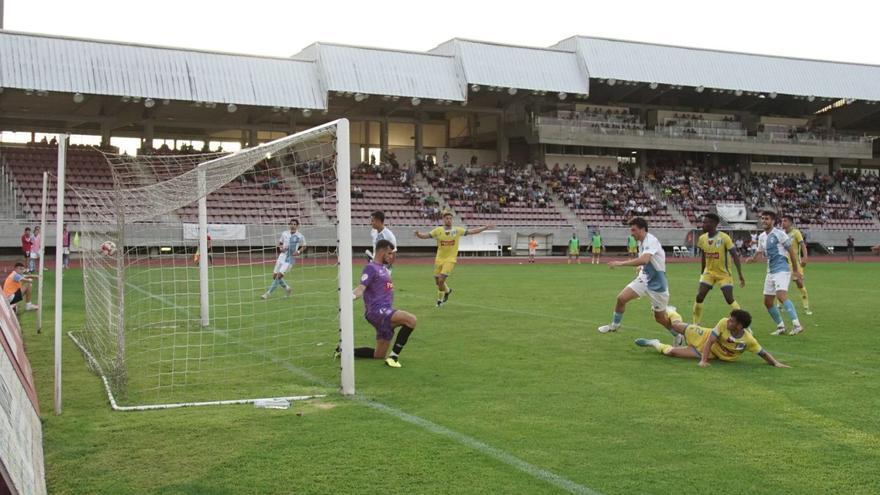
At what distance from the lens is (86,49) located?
39000mm

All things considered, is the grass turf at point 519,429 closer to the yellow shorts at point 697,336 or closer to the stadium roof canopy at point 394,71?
the yellow shorts at point 697,336

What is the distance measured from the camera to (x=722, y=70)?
5272cm

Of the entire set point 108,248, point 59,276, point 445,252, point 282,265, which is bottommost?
point 282,265

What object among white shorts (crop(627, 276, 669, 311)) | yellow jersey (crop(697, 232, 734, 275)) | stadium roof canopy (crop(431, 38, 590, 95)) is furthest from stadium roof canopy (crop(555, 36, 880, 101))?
white shorts (crop(627, 276, 669, 311))

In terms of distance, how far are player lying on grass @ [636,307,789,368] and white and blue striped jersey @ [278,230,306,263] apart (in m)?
10.2

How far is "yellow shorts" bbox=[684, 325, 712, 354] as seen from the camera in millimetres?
10398

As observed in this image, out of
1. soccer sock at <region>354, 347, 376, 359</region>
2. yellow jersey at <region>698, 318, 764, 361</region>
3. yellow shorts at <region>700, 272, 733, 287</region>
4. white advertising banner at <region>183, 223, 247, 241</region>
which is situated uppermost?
white advertising banner at <region>183, 223, 247, 241</region>

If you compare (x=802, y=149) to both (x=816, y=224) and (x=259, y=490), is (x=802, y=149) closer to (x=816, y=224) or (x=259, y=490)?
(x=816, y=224)

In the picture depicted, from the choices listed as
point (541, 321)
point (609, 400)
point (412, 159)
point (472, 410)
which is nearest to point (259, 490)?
point (472, 410)

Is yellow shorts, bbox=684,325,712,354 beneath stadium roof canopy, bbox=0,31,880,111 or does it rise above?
beneath

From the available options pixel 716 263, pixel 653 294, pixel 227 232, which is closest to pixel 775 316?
pixel 716 263

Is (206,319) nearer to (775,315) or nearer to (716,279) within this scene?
(716,279)

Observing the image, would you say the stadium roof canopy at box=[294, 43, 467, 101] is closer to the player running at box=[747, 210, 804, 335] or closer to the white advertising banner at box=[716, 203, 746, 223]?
the white advertising banner at box=[716, 203, 746, 223]

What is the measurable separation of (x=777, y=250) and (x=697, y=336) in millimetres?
4014
